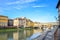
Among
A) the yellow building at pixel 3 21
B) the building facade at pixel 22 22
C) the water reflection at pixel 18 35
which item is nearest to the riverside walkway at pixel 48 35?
the water reflection at pixel 18 35

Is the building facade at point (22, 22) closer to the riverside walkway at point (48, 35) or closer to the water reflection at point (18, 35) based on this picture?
the water reflection at point (18, 35)

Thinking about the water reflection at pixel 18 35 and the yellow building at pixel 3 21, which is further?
the water reflection at pixel 18 35

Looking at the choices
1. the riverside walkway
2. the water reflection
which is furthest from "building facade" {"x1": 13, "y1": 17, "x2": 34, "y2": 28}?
the riverside walkway

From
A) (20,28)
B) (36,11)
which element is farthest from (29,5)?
(20,28)

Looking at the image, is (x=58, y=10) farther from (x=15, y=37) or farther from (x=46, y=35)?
(x=15, y=37)

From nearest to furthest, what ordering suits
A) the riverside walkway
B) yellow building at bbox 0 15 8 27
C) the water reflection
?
the riverside walkway
yellow building at bbox 0 15 8 27
the water reflection

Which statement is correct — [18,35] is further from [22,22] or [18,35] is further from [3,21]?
[3,21]

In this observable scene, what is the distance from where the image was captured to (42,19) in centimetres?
432

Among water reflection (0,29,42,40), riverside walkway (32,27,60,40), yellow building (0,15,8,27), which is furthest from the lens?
water reflection (0,29,42,40)

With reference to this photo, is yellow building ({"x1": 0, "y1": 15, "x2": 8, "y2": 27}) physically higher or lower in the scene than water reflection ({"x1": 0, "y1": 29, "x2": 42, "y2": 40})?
higher

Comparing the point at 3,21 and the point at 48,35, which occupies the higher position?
the point at 3,21

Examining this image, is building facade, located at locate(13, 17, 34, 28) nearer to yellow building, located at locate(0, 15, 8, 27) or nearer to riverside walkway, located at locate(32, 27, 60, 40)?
yellow building, located at locate(0, 15, 8, 27)

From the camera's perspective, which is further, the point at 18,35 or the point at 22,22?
the point at 18,35

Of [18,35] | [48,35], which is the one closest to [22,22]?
[18,35]
